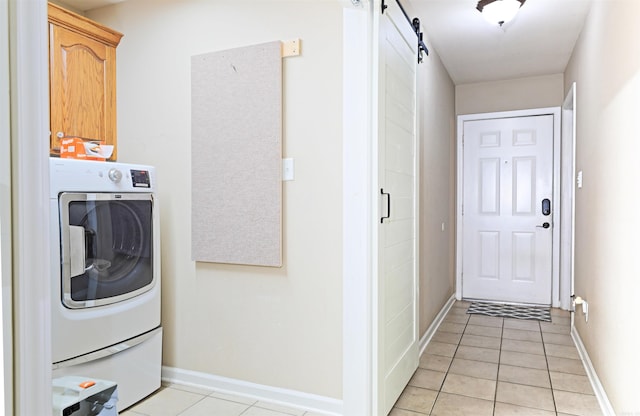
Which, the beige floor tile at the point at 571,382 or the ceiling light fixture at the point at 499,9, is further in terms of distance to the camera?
the ceiling light fixture at the point at 499,9

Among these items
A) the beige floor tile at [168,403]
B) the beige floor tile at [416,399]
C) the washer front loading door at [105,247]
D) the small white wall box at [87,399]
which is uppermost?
the washer front loading door at [105,247]

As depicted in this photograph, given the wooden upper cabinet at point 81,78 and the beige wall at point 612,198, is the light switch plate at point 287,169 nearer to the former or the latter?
the wooden upper cabinet at point 81,78

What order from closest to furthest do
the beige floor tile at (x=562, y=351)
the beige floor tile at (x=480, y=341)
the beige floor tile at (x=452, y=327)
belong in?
the beige floor tile at (x=562, y=351), the beige floor tile at (x=480, y=341), the beige floor tile at (x=452, y=327)

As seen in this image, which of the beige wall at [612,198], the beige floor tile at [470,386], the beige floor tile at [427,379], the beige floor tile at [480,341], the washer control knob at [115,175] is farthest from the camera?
the beige floor tile at [480,341]

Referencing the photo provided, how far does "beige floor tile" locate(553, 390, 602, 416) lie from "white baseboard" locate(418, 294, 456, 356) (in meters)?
0.97

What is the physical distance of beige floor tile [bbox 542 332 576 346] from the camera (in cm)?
351

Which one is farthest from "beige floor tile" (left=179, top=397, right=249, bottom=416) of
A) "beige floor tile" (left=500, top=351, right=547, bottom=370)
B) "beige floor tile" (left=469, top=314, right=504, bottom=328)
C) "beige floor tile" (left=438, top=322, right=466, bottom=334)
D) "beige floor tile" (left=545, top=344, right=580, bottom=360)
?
"beige floor tile" (left=469, top=314, right=504, bottom=328)

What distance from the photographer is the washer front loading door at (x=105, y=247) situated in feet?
6.71

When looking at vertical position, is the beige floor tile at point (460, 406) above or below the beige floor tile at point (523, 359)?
above

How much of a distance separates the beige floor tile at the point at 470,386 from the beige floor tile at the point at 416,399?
0.13 metres

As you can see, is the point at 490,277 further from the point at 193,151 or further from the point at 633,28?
the point at 193,151

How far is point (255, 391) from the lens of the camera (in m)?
2.49

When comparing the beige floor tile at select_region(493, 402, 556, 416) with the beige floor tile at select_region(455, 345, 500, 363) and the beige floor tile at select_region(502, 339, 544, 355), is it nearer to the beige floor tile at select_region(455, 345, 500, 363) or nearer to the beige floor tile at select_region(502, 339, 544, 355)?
the beige floor tile at select_region(455, 345, 500, 363)

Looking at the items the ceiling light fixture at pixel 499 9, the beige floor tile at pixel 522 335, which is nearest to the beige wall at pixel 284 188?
the ceiling light fixture at pixel 499 9
